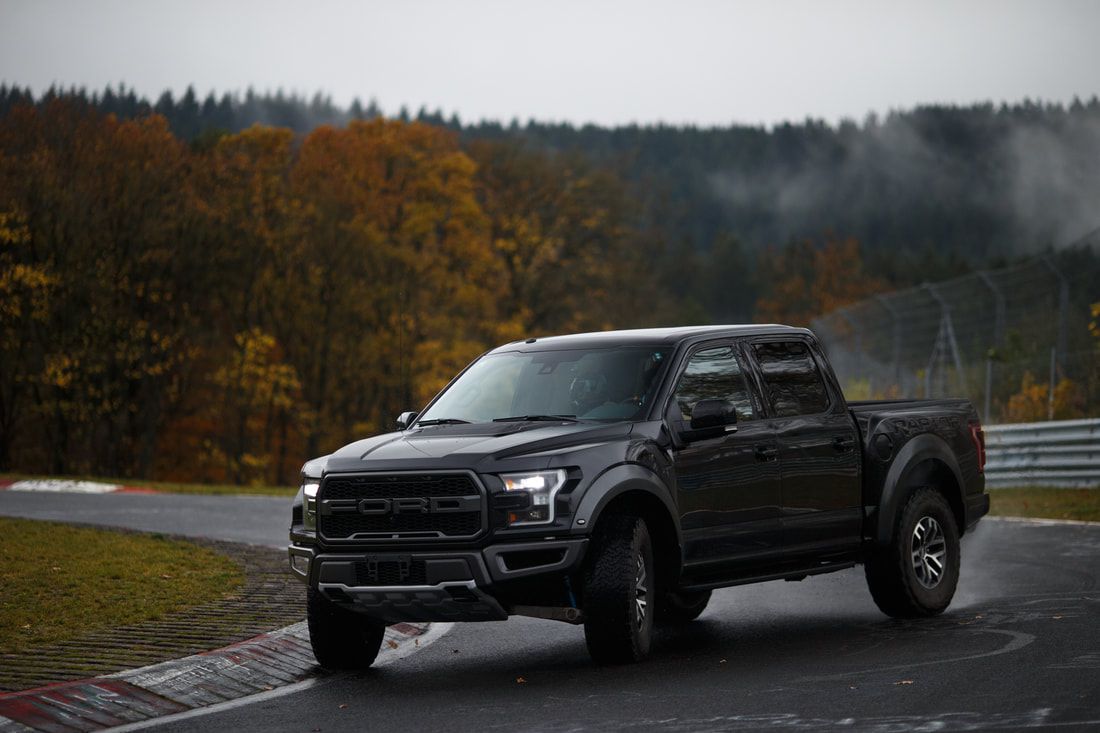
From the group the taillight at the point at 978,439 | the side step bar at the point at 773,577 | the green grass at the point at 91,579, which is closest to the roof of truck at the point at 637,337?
the side step bar at the point at 773,577

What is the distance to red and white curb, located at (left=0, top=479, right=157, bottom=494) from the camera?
1100 inches

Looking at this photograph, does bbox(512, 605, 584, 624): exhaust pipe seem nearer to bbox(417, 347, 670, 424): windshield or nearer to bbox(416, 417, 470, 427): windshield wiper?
bbox(417, 347, 670, 424): windshield

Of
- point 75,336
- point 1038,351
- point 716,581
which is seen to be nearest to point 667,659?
point 716,581

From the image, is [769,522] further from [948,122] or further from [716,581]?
[948,122]

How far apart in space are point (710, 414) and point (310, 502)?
2.43 meters

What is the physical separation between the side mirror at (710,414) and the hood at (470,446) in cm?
44

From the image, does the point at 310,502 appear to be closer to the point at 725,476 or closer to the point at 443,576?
the point at 443,576

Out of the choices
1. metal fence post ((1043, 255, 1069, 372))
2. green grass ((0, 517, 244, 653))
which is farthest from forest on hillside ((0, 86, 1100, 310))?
green grass ((0, 517, 244, 653))

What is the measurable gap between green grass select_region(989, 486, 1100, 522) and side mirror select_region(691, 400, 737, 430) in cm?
1074

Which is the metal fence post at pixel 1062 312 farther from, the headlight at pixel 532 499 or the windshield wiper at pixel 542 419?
the headlight at pixel 532 499

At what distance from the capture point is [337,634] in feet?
30.5

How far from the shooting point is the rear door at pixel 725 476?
9484 mm

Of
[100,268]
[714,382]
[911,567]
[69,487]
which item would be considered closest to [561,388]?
[714,382]

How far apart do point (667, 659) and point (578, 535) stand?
1351 millimetres
